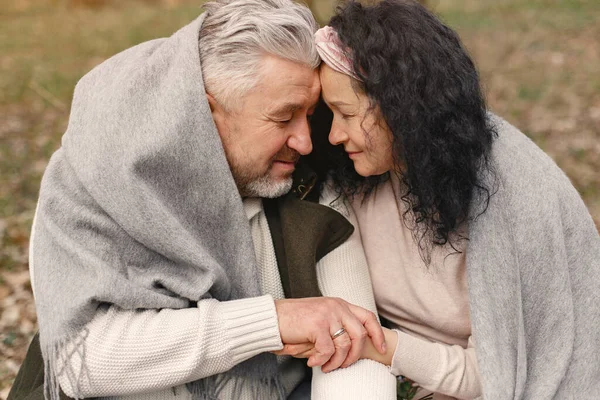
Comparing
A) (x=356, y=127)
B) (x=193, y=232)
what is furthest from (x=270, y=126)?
(x=193, y=232)

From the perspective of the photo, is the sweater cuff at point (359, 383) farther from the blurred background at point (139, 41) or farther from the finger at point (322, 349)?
the blurred background at point (139, 41)

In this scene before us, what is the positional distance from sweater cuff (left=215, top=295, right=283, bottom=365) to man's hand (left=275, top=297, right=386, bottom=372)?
1.5 inches

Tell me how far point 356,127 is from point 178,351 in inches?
40.6

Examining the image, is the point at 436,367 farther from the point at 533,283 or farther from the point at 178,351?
the point at 178,351

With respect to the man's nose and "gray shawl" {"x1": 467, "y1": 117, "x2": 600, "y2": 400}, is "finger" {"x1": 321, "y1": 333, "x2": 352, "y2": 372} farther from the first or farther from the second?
the man's nose

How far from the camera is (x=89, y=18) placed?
18.4 meters

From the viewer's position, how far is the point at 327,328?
8.39 feet

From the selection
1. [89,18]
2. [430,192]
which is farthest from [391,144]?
[89,18]

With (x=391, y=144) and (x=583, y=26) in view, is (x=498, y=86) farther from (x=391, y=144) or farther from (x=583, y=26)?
(x=391, y=144)

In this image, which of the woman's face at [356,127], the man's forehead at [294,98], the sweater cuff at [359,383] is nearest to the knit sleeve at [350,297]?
the sweater cuff at [359,383]

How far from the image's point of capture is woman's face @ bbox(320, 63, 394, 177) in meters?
2.60

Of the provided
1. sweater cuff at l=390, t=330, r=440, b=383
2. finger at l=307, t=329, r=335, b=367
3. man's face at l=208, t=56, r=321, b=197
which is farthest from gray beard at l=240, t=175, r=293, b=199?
sweater cuff at l=390, t=330, r=440, b=383

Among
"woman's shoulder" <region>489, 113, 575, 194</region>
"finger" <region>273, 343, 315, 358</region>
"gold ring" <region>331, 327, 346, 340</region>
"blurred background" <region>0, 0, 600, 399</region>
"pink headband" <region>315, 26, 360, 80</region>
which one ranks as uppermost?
"pink headband" <region>315, 26, 360, 80</region>

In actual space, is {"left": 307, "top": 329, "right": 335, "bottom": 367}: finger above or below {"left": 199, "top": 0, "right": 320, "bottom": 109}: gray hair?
below
